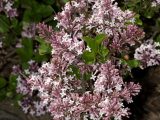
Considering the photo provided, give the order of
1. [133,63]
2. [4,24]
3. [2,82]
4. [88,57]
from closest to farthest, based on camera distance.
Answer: [88,57] → [133,63] → [4,24] → [2,82]

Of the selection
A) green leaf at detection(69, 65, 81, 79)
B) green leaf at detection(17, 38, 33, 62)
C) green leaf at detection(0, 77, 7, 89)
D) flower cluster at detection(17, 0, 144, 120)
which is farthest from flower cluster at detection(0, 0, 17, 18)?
green leaf at detection(69, 65, 81, 79)

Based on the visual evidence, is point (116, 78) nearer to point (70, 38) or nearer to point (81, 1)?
point (70, 38)

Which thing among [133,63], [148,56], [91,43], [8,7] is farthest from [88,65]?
[8,7]

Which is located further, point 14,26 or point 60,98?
point 14,26

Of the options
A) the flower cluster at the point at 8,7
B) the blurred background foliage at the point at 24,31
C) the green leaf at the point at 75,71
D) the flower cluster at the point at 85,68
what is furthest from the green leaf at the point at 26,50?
the green leaf at the point at 75,71

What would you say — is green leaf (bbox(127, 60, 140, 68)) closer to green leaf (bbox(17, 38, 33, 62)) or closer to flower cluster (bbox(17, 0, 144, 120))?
flower cluster (bbox(17, 0, 144, 120))

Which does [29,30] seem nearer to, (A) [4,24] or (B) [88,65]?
(A) [4,24]

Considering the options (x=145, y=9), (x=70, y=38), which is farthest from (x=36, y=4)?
(x=70, y=38)

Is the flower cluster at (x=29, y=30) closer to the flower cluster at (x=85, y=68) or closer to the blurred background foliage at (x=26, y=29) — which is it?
the blurred background foliage at (x=26, y=29)
